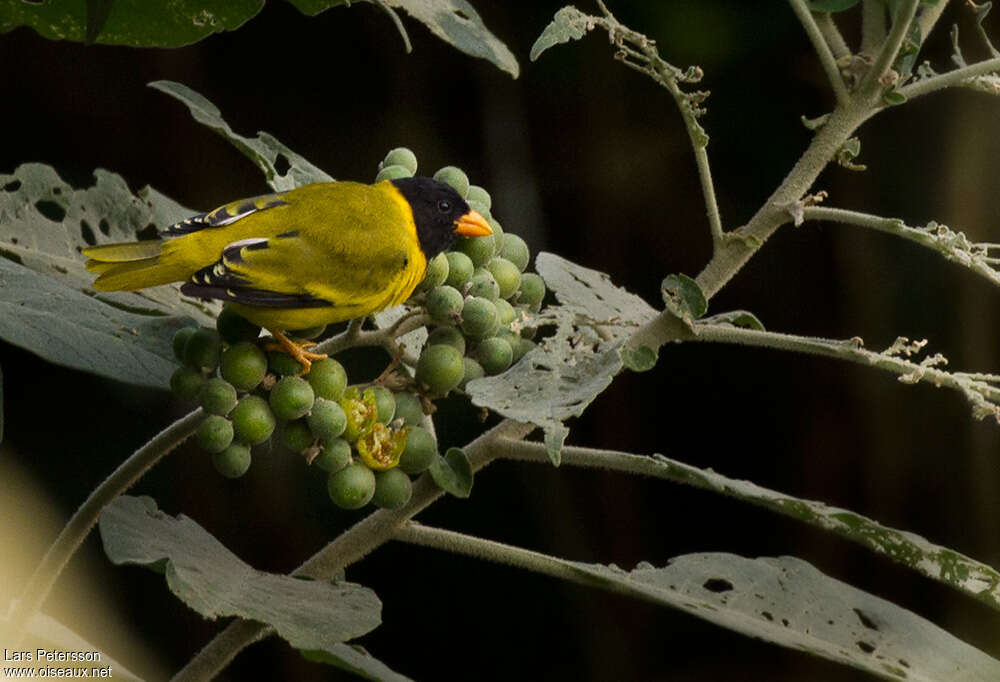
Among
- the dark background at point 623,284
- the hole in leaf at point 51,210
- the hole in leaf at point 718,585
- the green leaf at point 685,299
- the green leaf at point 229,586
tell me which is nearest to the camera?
the green leaf at point 229,586

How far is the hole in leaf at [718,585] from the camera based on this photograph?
52.9 inches

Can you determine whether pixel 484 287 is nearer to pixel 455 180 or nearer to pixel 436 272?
pixel 436 272

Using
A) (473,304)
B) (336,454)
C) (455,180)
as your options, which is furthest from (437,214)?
(336,454)

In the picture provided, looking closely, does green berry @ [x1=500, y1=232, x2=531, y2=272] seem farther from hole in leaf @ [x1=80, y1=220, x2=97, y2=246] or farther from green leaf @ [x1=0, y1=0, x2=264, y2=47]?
hole in leaf @ [x1=80, y1=220, x2=97, y2=246]

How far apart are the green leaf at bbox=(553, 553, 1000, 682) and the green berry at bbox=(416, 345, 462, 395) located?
226 millimetres

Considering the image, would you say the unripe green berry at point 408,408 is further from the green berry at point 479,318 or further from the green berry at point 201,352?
the green berry at point 201,352

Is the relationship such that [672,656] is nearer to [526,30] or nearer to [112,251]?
[526,30]

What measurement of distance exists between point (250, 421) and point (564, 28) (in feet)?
1.61

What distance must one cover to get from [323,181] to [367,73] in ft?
4.30

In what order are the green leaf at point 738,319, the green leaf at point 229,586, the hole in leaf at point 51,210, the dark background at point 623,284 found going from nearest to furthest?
the green leaf at point 229,586
the green leaf at point 738,319
the hole in leaf at point 51,210
the dark background at point 623,284

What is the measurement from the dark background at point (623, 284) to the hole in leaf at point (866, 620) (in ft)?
4.17

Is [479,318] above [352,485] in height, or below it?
above

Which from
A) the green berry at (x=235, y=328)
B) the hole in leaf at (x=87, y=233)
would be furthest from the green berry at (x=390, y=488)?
the hole in leaf at (x=87, y=233)

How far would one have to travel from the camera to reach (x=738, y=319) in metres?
1.29
